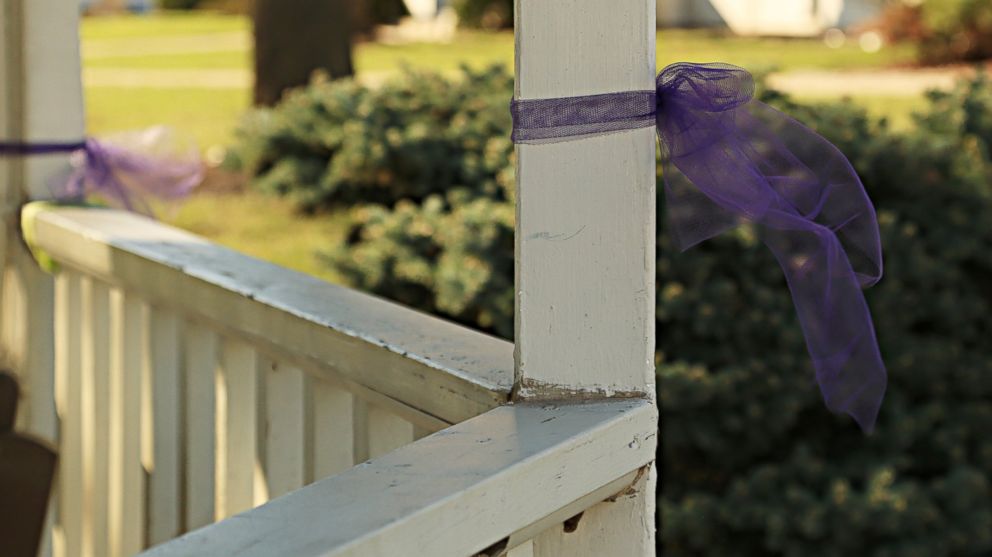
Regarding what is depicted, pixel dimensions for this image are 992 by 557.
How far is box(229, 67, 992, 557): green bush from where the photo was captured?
330cm

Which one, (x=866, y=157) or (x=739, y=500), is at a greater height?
(x=866, y=157)

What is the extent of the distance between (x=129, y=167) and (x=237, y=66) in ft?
42.9

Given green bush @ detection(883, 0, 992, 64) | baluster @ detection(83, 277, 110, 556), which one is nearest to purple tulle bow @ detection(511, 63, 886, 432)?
baluster @ detection(83, 277, 110, 556)

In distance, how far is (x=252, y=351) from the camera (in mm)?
1818

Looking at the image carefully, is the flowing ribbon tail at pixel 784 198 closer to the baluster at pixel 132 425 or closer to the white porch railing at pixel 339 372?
the white porch railing at pixel 339 372

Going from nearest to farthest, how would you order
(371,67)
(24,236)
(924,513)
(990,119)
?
(24,236)
(924,513)
(990,119)
(371,67)

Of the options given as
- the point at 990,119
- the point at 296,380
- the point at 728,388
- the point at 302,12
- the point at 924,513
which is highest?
the point at 302,12

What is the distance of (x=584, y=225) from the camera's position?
1.24 metres

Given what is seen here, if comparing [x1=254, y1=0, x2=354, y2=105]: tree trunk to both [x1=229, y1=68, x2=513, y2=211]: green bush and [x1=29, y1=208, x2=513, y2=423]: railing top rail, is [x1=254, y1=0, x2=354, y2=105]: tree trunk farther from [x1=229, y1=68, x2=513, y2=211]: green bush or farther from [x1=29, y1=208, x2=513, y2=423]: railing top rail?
[x1=29, y1=208, x2=513, y2=423]: railing top rail

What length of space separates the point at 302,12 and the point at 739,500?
213 inches

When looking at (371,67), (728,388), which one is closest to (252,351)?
(728,388)

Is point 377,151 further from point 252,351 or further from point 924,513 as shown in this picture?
point 252,351

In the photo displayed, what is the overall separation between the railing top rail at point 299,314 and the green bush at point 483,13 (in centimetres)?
1740

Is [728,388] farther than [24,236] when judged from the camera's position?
Yes
